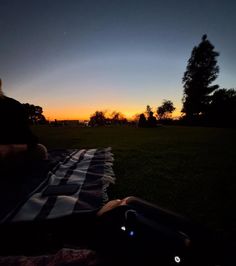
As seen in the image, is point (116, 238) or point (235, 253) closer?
point (116, 238)

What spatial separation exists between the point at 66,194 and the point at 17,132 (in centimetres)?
210

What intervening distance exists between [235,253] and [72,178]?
2050 millimetres

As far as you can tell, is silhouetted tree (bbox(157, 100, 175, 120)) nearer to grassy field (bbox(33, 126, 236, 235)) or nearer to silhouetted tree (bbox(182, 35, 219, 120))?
silhouetted tree (bbox(182, 35, 219, 120))

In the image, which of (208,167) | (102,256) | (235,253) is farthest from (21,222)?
(208,167)

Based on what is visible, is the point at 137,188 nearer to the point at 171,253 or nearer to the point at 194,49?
the point at 171,253

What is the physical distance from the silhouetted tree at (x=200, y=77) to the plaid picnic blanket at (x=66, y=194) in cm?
3155

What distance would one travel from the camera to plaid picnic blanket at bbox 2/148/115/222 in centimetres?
165

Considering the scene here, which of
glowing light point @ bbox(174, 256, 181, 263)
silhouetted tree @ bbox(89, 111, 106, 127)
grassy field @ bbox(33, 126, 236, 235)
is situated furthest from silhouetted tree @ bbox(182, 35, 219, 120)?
glowing light point @ bbox(174, 256, 181, 263)

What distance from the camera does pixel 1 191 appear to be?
2.23m

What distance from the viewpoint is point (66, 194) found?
2098mm

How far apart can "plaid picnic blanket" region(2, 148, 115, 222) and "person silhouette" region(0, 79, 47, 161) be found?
67cm

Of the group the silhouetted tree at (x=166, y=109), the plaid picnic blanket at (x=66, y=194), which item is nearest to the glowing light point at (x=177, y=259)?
the plaid picnic blanket at (x=66, y=194)

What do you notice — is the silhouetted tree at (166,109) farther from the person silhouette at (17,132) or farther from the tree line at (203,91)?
the person silhouette at (17,132)

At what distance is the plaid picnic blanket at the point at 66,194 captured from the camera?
5.40ft
